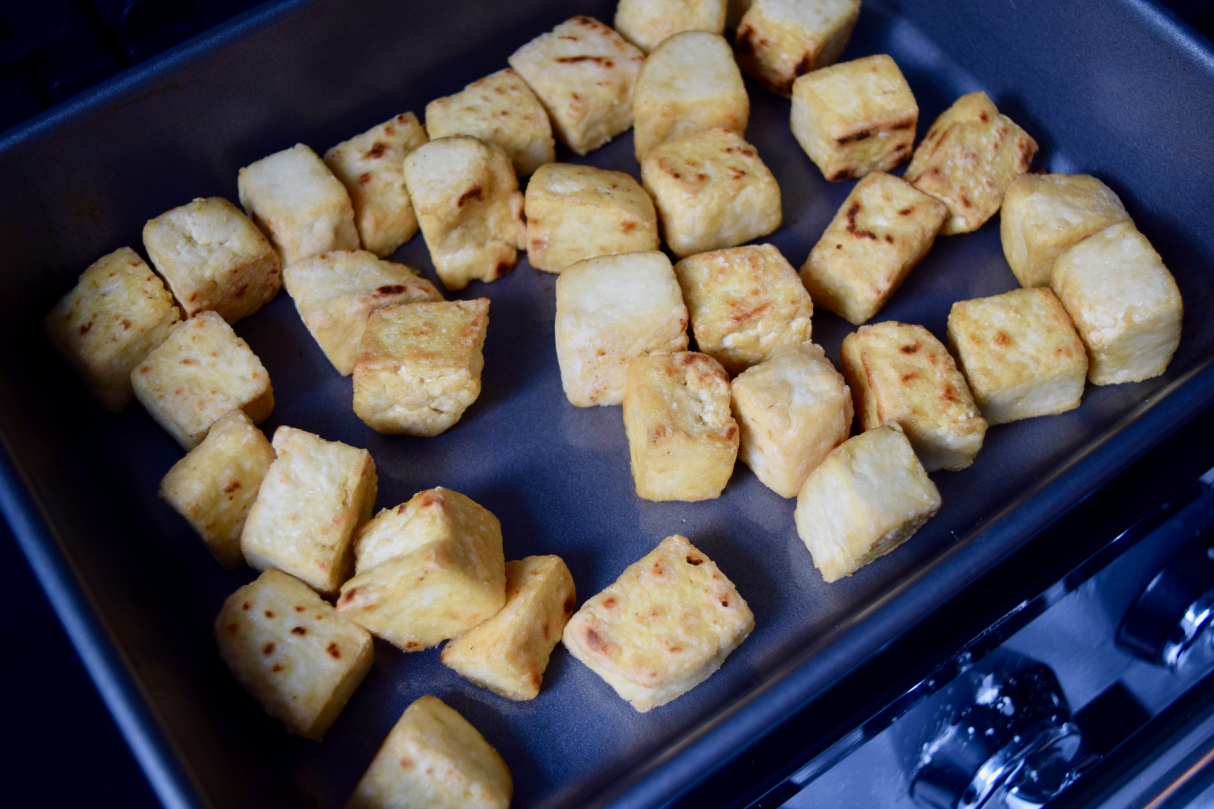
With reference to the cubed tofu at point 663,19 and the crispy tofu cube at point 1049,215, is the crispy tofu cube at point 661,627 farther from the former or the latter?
the cubed tofu at point 663,19

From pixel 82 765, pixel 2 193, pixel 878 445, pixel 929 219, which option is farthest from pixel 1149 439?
pixel 2 193

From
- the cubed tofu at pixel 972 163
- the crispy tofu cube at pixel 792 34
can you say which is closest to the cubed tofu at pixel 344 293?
the crispy tofu cube at pixel 792 34

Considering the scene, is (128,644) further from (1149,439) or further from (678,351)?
(1149,439)

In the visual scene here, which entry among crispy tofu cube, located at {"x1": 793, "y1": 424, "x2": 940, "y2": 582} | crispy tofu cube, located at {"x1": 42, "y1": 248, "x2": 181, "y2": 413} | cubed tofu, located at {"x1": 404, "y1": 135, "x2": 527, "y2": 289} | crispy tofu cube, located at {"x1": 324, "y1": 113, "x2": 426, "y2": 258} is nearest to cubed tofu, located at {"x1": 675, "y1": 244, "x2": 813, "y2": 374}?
crispy tofu cube, located at {"x1": 793, "y1": 424, "x2": 940, "y2": 582}

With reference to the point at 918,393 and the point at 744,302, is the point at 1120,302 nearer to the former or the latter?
the point at 918,393

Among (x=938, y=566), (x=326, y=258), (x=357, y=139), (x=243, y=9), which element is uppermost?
(x=243, y=9)

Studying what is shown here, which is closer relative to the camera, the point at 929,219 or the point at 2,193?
the point at 2,193
